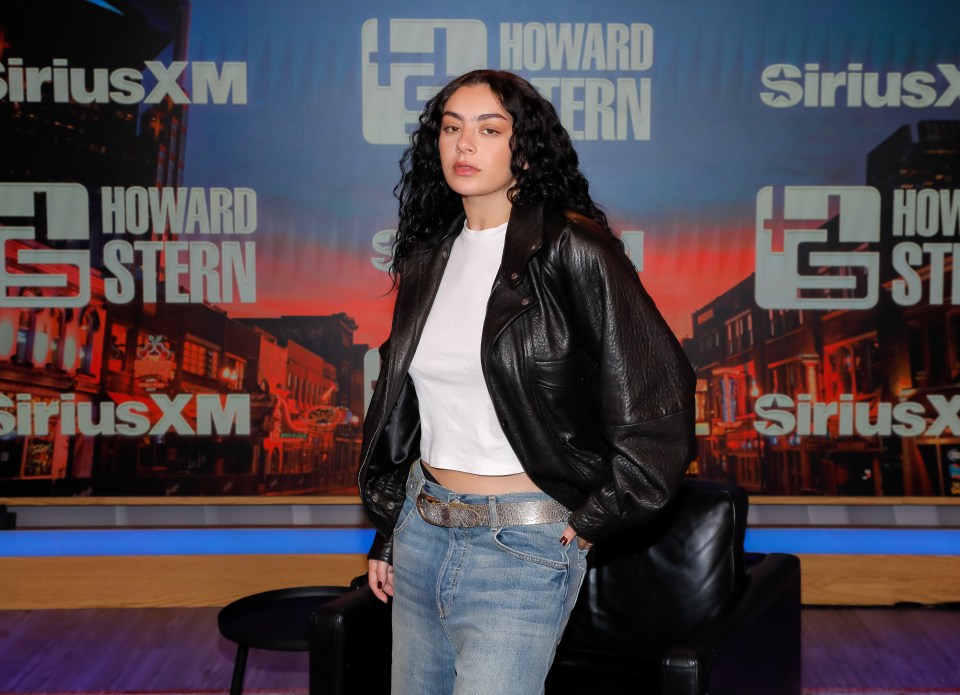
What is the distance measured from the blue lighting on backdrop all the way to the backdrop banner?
18 centimetres

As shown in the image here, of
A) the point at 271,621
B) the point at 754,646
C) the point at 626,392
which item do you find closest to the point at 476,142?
the point at 626,392

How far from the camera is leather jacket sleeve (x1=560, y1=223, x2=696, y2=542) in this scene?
5.48 ft

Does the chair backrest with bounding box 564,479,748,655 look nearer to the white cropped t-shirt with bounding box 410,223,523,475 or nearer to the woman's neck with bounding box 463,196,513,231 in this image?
the white cropped t-shirt with bounding box 410,223,523,475

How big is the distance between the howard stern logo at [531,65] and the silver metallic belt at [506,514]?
2803mm

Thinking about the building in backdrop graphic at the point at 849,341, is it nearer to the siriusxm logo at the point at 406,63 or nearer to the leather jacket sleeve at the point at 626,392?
the siriusxm logo at the point at 406,63

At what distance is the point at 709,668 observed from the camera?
6.34 ft

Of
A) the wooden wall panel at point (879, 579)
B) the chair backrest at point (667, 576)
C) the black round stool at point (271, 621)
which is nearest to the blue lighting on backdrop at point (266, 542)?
the wooden wall panel at point (879, 579)

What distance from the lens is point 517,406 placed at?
168cm

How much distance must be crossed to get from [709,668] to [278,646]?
1217mm

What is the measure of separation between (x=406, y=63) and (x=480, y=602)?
3.09 metres

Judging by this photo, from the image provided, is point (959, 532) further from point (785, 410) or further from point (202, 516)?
point (202, 516)

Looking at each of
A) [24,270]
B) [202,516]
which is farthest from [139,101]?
[202,516]

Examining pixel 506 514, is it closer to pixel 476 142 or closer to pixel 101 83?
pixel 476 142

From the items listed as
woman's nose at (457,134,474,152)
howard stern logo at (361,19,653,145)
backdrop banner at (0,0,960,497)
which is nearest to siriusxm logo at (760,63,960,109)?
backdrop banner at (0,0,960,497)
